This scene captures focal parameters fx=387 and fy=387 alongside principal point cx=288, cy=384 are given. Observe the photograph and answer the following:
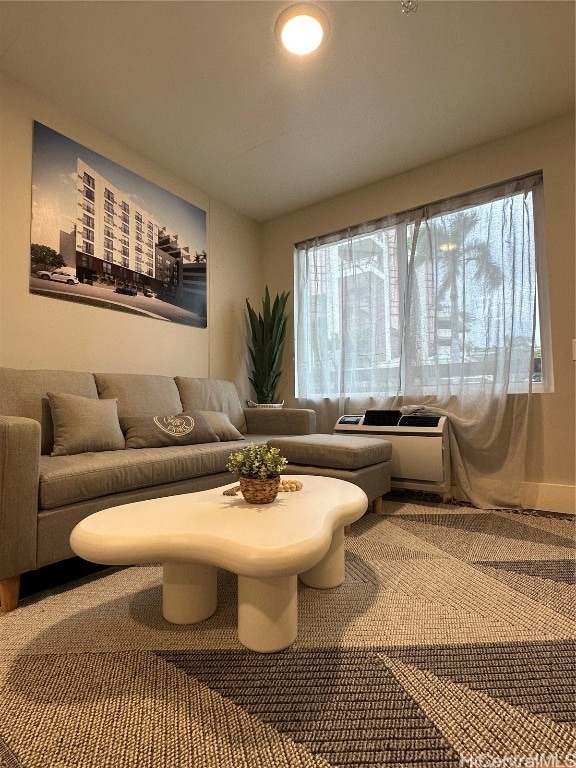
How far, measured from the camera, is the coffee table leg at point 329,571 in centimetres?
140

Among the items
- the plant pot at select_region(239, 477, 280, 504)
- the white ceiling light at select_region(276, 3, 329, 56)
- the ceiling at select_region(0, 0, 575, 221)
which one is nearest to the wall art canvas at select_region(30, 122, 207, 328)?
the ceiling at select_region(0, 0, 575, 221)

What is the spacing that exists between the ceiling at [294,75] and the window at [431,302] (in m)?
0.54

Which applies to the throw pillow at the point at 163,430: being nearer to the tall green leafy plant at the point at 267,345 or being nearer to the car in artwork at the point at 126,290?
the car in artwork at the point at 126,290

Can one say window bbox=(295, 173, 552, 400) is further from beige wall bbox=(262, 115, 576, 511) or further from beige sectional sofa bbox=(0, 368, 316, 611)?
beige sectional sofa bbox=(0, 368, 316, 611)

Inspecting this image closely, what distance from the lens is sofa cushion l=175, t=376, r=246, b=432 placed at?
9.11 ft

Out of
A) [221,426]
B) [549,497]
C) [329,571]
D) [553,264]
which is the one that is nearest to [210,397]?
[221,426]

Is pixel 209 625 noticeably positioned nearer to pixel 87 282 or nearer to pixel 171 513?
pixel 171 513

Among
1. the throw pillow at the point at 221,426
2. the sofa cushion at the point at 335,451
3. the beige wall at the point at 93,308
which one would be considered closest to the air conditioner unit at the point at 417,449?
→ the sofa cushion at the point at 335,451

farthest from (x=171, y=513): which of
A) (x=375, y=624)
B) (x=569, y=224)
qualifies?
→ (x=569, y=224)

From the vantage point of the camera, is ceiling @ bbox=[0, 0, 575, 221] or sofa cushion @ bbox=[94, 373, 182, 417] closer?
ceiling @ bbox=[0, 0, 575, 221]

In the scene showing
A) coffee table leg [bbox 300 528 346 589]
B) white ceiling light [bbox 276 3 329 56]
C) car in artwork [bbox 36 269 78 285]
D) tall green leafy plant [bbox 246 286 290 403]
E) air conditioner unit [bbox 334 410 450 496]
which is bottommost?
coffee table leg [bbox 300 528 346 589]

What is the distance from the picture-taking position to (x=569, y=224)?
243cm

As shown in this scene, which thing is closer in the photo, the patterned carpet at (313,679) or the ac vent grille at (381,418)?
the patterned carpet at (313,679)

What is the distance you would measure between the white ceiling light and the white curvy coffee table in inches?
84.4
